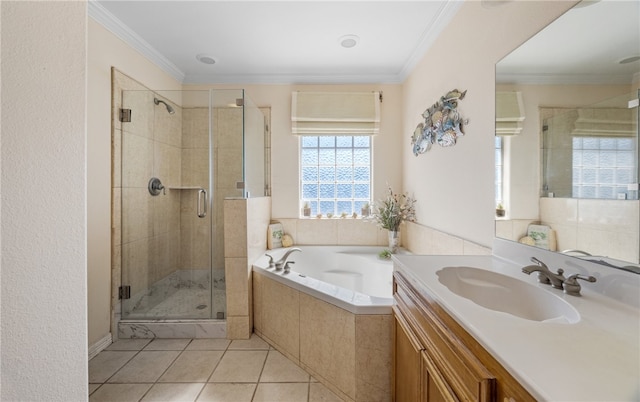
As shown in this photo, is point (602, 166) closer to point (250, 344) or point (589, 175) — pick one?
point (589, 175)

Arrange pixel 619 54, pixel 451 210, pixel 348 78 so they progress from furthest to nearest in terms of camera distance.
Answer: pixel 348 78, pixel 451 210, pixel 619 54

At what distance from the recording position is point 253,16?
1823 millimetres

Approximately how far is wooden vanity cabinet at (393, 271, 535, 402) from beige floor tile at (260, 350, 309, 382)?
0.65 metres

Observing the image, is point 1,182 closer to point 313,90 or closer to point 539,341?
point 539,341

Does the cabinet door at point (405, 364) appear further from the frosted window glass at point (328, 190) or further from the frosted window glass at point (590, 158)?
the frosted window glass at point (328, 190)

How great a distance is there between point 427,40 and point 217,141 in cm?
197

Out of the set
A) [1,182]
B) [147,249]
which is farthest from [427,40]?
[147,249]

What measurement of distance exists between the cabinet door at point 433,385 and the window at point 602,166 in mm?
801

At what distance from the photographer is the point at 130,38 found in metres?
2.05

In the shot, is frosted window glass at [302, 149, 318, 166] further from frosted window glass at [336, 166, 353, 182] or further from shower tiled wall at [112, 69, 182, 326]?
shower tiled wall at [112, 69, 182, 326]

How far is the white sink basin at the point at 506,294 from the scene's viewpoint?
0.81m

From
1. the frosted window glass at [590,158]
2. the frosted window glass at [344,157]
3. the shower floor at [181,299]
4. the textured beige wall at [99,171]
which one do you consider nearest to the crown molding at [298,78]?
the frosted window glass at [344,157]

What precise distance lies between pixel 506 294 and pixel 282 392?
133cm

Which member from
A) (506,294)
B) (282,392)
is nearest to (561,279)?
(506,294)
